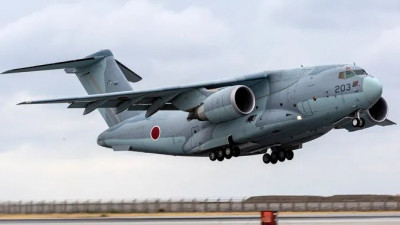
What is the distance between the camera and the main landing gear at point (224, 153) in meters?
42.4

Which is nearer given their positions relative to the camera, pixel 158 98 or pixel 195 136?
pixel 158 98

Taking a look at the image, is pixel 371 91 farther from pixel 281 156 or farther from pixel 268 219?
pixel 268 219

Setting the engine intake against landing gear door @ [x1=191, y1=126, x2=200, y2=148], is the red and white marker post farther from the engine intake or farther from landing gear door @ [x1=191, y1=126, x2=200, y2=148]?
the engine intake

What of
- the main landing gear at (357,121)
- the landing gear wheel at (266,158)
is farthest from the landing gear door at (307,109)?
the landing gear wheel at (266,158)

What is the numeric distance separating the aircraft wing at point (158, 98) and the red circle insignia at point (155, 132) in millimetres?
1999

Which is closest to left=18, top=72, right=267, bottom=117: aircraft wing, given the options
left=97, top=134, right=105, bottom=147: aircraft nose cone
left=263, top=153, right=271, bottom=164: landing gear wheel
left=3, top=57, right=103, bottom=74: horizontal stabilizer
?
left=263, top=153, right=271, bottom=164: landing gear wheel

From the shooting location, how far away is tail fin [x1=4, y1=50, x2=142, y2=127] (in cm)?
4953

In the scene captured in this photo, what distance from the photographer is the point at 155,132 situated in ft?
150

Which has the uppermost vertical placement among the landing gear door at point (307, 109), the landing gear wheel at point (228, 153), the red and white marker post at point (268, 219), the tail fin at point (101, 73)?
the tail fin at point (101, 73)

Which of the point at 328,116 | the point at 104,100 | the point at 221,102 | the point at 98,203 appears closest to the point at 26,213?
the point at 98,203

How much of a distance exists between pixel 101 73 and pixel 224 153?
1036 centimetres

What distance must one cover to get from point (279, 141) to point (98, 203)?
27.8ft

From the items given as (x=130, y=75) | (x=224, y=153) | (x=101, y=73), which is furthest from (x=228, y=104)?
(x=130, y=75)

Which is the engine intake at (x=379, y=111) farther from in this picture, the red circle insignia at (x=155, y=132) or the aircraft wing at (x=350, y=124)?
the red circle insignia at (x=155, y=132)
